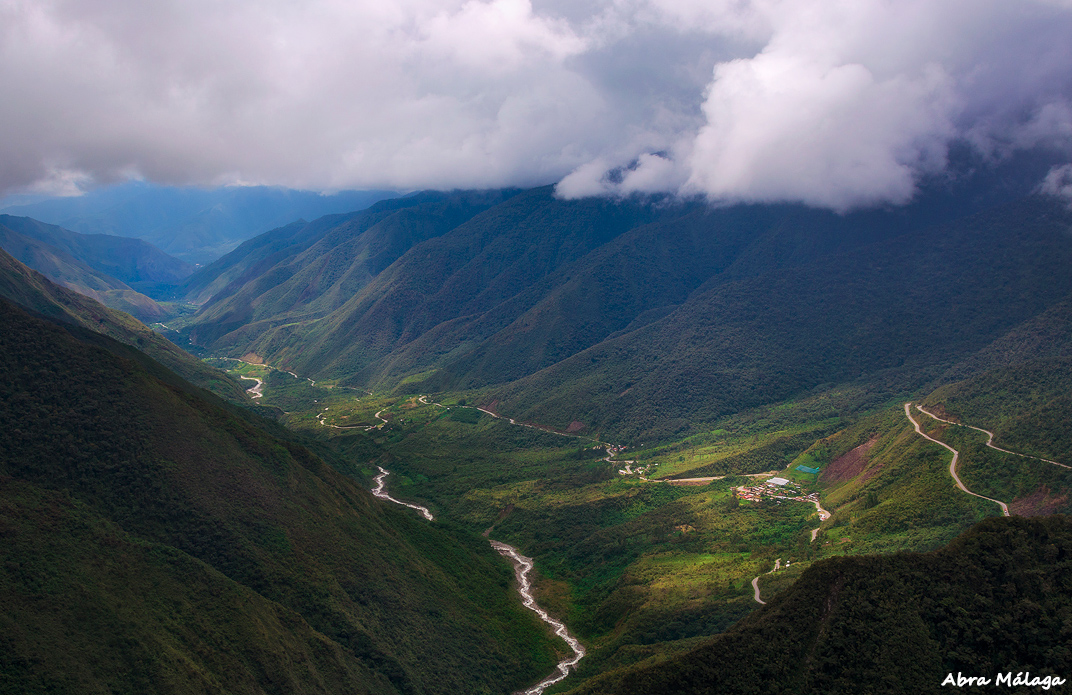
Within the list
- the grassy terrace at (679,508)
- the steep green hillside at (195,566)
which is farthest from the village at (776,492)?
the steep green hillside at (195,566)

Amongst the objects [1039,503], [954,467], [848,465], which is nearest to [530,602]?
[848,465]

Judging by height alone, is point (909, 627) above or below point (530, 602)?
above

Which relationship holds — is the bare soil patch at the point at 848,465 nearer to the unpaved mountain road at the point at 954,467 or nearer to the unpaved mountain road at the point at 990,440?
the unpaved mountain road at the point at 954,467

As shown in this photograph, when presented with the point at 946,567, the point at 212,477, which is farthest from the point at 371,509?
the point at 946,567

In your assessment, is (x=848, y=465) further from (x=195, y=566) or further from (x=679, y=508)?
(x=195, y=566)

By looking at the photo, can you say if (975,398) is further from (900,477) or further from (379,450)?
(379,450)
